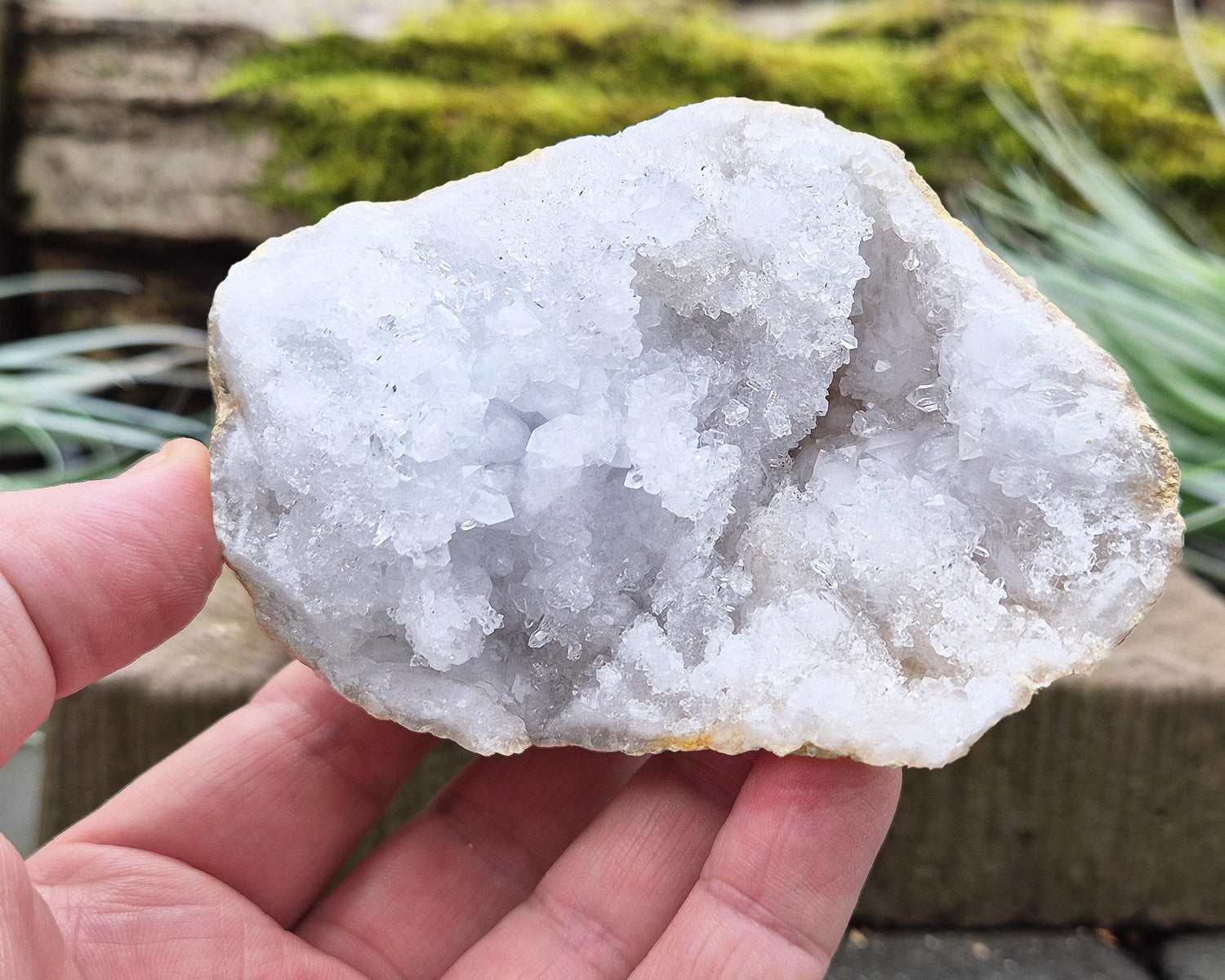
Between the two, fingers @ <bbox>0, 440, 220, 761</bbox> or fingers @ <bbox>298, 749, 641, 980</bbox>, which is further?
fingers @ <bbox>298, 749, 641, 980</bbox>

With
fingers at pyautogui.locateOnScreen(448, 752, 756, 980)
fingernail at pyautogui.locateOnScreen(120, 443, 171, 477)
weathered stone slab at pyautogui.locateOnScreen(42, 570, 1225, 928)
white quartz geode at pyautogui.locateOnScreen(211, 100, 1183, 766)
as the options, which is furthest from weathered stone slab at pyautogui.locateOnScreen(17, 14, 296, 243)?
fingers at pyautogui.locateOnScreen(448, 752, 756, 980)

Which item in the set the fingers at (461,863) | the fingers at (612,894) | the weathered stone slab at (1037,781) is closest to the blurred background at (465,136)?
the weathered stone slab at (1037,781)

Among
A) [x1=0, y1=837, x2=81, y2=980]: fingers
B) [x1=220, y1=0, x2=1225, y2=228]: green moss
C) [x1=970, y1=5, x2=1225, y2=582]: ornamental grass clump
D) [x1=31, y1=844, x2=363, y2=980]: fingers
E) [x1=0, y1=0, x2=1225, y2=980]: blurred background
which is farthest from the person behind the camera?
[x1=220, y1=0, x2=1225, y2=228]: green moss

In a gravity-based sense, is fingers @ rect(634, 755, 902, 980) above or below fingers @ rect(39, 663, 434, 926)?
above

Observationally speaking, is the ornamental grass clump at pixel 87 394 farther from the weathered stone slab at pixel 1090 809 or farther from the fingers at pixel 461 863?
the weathered stone slab at pixel 1090 809

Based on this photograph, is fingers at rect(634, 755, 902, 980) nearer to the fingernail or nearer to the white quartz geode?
the white quartz geode

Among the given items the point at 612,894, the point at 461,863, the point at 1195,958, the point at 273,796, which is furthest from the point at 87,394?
the point at 1195,958

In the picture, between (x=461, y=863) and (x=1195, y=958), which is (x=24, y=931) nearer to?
(x=461, y=863)
